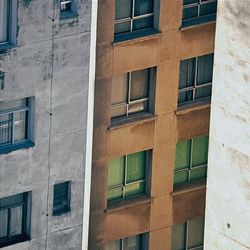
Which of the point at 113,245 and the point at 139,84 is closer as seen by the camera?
the point at 139,84

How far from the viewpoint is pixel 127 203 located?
2468 inches

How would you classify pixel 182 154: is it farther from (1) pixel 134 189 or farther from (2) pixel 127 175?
(2) pixel 127 175

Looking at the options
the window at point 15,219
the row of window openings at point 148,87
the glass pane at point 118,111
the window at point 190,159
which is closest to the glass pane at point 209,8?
the row of window openings at point 148,87

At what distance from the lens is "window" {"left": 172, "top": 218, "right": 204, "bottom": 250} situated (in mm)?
65125

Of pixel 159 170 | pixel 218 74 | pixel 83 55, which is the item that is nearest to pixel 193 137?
pixel 159 170

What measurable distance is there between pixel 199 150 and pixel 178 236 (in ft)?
9.72

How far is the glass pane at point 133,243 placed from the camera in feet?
209

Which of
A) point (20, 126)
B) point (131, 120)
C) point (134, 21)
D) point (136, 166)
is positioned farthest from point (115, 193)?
point (134, 21)

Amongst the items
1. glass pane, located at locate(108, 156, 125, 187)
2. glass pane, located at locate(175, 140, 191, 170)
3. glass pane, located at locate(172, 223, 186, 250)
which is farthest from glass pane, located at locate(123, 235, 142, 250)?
glass pane, located at locate(175, 140, 191, 170)

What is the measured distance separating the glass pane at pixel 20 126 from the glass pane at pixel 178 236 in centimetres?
824

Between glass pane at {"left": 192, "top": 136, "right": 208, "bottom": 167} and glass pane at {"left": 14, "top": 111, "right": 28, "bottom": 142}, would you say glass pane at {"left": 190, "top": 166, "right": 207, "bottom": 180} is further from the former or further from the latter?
glass pane at {"left": 14, "top": 111, "right": 28, "bottom": 142}

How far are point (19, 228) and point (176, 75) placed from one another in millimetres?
6813

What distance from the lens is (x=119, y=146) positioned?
202 feet

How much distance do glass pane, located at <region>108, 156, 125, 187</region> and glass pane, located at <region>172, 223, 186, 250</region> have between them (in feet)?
11.0
